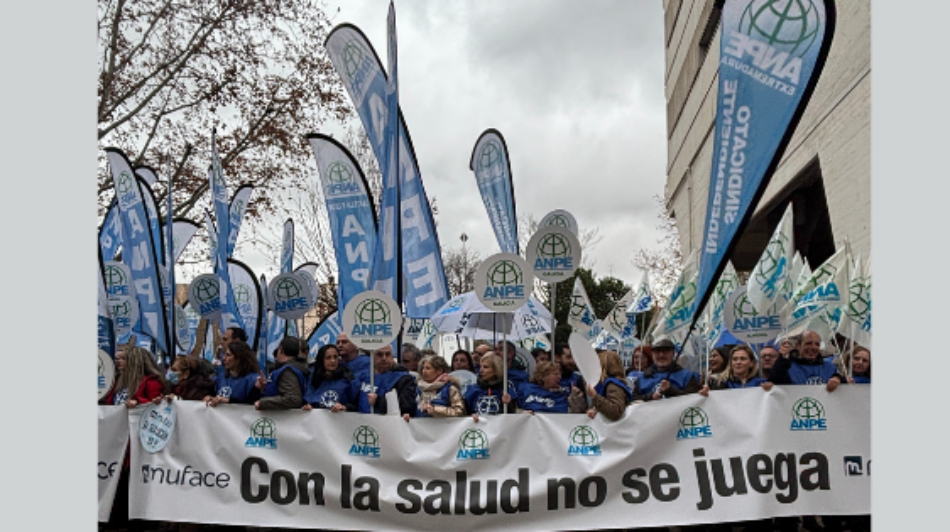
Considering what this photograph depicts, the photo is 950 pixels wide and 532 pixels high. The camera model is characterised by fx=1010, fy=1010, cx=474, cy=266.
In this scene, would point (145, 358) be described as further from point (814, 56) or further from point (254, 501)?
point (814, 56)

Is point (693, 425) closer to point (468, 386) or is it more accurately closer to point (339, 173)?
point (468, 386)

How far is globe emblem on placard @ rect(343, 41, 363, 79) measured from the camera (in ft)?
37.1

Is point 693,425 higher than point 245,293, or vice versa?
point 245,293

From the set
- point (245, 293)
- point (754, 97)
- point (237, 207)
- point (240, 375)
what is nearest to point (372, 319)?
point (240, 375)

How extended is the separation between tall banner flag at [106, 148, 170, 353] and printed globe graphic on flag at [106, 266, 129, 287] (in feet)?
1.03

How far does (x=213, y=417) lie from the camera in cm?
888

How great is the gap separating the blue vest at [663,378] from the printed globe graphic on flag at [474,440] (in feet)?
5.71

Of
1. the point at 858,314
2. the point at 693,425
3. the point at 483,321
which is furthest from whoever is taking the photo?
the point at 483,321

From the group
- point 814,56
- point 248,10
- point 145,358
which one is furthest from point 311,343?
point 814,56

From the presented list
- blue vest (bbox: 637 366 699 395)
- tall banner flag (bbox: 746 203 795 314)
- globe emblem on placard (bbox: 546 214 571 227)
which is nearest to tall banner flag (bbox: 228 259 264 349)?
globe emblem on placard (bbox: 546 214 571 227)

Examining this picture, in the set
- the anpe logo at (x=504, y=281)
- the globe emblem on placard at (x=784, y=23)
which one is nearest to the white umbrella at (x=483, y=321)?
the anpe logo at (x=504, y=281)

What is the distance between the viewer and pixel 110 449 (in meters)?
9.22

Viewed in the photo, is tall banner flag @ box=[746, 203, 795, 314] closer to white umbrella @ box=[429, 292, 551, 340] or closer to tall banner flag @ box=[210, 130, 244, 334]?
white umbrella @ box=[429, 292, 551, 340]

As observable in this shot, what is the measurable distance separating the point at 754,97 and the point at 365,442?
431 cm
